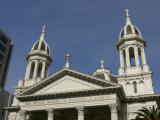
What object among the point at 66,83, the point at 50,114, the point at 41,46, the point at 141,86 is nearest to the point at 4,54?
the point at 41,46

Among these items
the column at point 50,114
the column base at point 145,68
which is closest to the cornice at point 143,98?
the column base at point 145,68

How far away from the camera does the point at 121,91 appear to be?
123ft

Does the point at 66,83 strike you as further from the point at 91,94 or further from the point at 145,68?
the point at 145,68

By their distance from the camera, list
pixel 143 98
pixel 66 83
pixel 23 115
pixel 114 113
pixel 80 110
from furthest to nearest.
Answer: pixel 66 83 → pixel 143 98 → pixel 23 115 → pixel 80 110 → pixel 114 113

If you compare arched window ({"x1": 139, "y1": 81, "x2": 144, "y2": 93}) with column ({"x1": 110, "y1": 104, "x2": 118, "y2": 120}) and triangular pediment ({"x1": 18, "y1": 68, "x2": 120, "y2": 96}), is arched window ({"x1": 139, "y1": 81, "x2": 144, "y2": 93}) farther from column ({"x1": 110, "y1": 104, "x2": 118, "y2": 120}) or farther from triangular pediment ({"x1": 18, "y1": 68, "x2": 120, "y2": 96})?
column ({"x1": 110, "y1": 104, "x2": 118, "y2": 120})

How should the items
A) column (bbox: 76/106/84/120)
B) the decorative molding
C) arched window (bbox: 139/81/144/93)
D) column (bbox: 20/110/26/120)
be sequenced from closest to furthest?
column (bbox: 76/106/84/120)
the decorative molding
column (bbox: 20/110/26/120)
arched window (bbox: 139/81/144/93)

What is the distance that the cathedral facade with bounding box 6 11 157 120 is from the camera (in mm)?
37062

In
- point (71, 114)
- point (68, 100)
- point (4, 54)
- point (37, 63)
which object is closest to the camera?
point (68, 100)

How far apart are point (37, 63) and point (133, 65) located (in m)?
15.7

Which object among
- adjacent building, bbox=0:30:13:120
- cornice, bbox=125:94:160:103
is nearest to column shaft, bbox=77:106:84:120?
cornice, bbox=125:94:160:103

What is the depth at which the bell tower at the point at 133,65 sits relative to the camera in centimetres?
4166

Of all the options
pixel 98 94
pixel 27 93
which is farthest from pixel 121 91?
pixel 27 93

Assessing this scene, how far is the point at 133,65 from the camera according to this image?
148 feet

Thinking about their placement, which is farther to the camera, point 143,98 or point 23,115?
point 143,98
